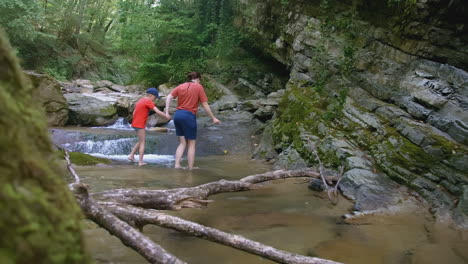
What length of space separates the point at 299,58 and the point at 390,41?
4.47 metres

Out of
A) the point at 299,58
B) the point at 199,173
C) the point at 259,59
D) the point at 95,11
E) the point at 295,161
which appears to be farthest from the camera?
the point at 95,11

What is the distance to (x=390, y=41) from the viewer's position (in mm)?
9648

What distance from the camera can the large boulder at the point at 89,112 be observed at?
44.2ft

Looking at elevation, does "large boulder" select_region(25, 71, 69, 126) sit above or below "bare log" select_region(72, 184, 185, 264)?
below

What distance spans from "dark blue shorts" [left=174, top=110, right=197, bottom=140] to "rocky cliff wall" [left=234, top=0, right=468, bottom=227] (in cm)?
245

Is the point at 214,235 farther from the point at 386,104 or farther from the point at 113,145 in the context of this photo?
the point at 113,145

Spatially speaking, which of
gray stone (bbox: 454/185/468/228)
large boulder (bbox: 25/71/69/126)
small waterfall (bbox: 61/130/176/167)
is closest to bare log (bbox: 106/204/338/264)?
gray stone (bbox: 454/185/468/228)

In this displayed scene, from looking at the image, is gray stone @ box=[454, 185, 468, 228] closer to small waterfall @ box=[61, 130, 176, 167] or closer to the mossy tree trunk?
the mossy tree trunk

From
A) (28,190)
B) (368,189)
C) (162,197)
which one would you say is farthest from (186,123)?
(28,190)

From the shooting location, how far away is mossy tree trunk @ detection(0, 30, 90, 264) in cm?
79

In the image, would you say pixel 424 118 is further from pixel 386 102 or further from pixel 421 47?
pixel 421 47

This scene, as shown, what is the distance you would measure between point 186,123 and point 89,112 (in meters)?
→ 7.76

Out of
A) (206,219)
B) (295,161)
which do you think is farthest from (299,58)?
(206,219)

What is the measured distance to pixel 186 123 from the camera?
7.58 m
